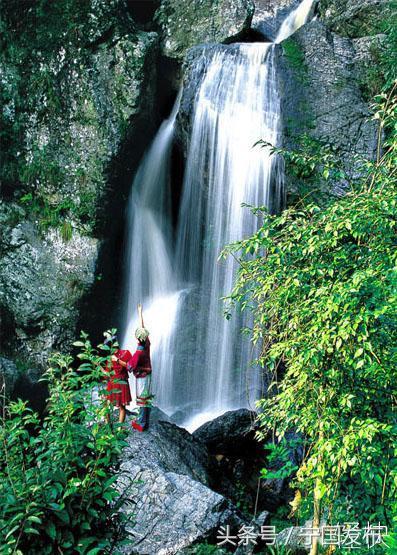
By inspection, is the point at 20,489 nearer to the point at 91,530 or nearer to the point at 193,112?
the point at 91,530

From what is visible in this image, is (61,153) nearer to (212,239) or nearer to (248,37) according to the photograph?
(212,239)

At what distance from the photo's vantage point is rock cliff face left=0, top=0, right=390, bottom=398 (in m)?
10.8

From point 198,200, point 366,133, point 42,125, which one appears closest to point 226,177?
point 198,200

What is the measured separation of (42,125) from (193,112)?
3.01 m

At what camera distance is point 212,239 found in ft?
36.0

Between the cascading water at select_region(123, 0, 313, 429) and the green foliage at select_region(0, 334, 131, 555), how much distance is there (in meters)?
6.75

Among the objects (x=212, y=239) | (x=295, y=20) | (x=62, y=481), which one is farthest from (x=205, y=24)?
(x=62, y=481)

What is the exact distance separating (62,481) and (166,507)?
2755 millimetres

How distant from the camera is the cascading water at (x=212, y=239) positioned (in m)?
10.3

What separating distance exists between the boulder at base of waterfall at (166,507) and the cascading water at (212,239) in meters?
3.66

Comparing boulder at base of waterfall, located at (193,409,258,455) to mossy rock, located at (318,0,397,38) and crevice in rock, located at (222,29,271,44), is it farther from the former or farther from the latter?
crevice in rock, located at (222,29,271,44)

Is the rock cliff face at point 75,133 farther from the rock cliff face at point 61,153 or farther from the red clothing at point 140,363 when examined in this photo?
the red clothing at point 140,363

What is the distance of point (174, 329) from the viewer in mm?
10898

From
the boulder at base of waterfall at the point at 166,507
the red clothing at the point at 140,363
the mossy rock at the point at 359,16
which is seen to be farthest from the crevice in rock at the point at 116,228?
the boulder at base of waterfall at the point at 166,507
